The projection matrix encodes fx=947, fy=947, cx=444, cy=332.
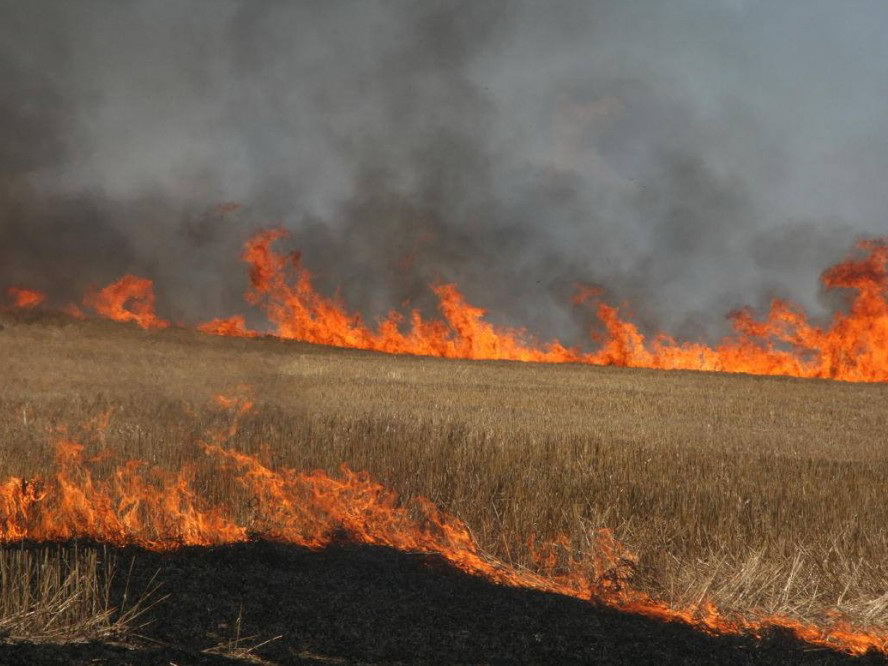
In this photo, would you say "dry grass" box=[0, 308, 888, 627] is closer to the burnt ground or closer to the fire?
the fire

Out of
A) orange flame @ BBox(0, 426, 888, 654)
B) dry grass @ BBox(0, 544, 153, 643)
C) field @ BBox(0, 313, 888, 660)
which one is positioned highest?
field @ BBox(0, 313, 888, 660)

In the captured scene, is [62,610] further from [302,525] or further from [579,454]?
[579,454]

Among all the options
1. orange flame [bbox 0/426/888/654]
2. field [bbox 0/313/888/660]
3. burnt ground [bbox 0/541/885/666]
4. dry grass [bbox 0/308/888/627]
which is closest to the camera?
burnt ground [bbox 0/541/885/666]

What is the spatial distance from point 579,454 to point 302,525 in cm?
490

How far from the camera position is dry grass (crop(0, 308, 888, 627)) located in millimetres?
7777

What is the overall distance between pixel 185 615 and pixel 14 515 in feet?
10.4

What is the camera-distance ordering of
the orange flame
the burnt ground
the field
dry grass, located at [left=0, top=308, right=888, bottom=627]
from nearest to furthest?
the burnt ground
the orange flame
the field
dry grass, located at [left=0, top=308, right=888, bottom=627]

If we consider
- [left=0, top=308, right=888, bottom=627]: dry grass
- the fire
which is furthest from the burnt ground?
[left=0, top=308, right=888, bottom=627]: dry grass

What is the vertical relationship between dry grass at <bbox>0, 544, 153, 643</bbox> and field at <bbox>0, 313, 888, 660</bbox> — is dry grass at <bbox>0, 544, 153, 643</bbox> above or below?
below

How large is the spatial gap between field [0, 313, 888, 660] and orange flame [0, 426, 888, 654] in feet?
0.67

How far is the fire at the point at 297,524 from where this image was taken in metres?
6.43

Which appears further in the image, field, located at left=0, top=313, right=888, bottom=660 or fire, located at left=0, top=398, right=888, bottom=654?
field, located at left=0, top=313, right=888, bottom=660

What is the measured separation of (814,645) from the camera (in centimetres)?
586

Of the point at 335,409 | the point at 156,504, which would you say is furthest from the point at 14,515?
the point at 335,409
